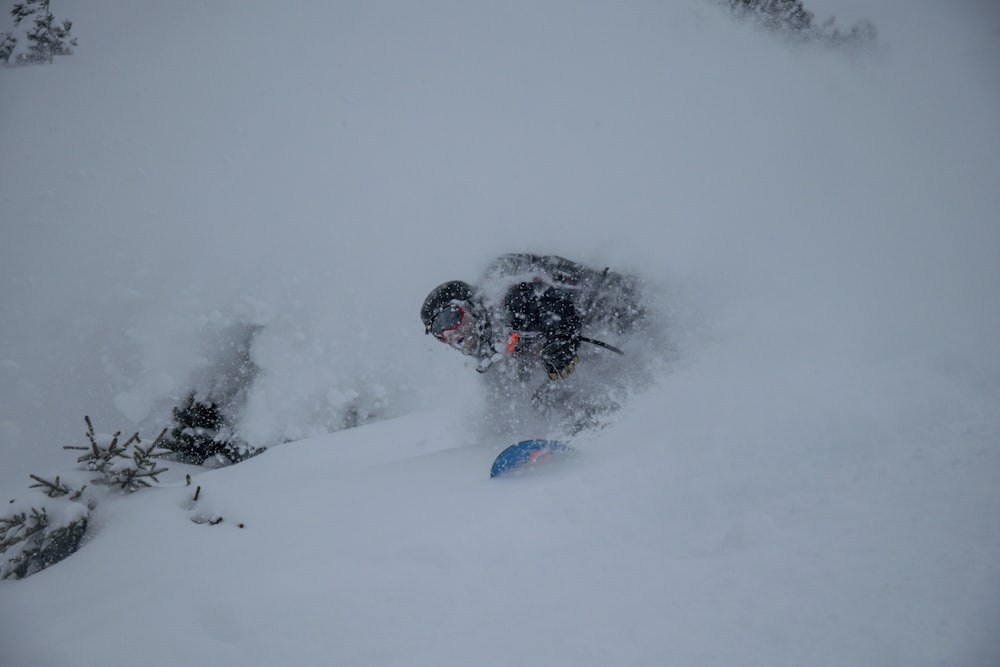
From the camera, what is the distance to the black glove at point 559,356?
4.14m

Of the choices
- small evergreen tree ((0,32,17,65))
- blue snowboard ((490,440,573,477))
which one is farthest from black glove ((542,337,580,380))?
small evergreen tree ((0,32,17,65))

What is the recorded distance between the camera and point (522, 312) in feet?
13.5

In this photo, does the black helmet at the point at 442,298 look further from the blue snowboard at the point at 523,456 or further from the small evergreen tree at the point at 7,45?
the small evergreen tree at the point at 7,45

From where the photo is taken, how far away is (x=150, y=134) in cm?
766

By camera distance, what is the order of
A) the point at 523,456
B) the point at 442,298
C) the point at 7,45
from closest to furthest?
the point at 523,456 < the point at 442,298 < the point at 7,45

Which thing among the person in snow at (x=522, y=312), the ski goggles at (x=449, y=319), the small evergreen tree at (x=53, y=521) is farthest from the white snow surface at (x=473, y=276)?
the ski goggles at (x=449, y=319)

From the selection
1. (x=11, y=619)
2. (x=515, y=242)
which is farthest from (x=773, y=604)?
(x=515, y=242)

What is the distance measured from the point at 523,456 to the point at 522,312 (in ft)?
4.66

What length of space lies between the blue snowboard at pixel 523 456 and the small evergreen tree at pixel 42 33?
14.5 metres

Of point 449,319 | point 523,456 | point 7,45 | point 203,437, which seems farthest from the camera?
point 7,45

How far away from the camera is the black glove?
414 centimetres

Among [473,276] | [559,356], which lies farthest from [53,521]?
[473,276]

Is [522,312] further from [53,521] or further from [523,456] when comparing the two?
[53,521]

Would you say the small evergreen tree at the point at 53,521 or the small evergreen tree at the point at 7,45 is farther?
the small evergreen tree at the point at 7,45
